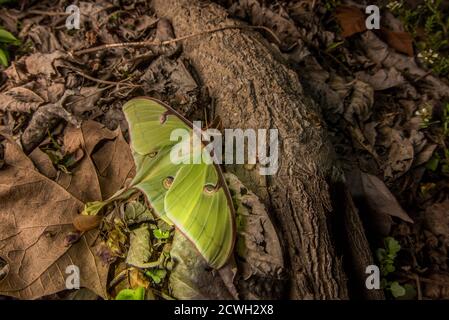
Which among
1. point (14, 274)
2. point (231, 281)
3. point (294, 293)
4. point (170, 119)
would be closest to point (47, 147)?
point (14, 274)

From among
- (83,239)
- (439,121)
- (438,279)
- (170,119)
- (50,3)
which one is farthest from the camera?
(50,3)

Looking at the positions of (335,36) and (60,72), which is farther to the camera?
(335,36)

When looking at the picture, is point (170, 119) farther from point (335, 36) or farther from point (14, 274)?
point (335, 36)

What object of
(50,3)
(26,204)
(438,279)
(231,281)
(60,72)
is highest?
(50,3)

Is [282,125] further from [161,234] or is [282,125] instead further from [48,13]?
[48,13]

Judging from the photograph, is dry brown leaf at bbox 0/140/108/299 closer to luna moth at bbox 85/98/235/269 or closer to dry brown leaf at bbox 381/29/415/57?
luna moth at bbox 85/98/235/269

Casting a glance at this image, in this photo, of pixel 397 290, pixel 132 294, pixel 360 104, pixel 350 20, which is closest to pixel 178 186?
pixel 132 294
